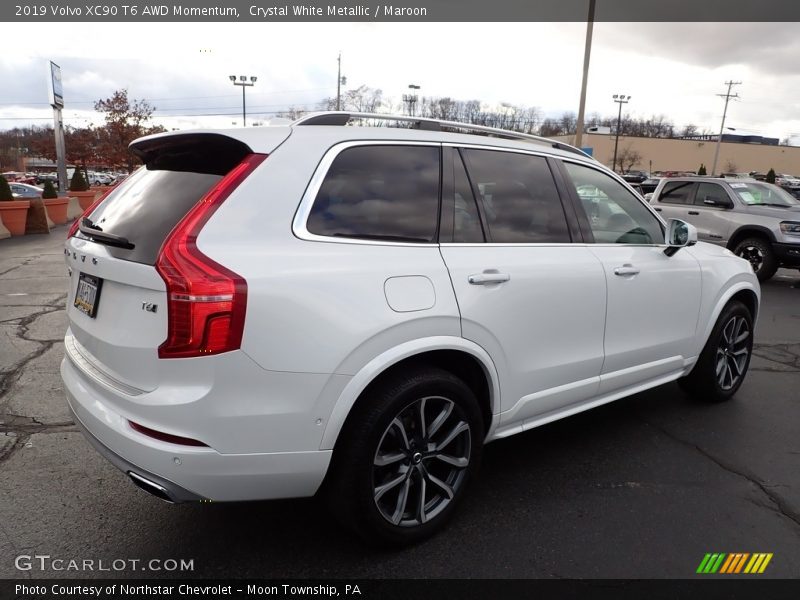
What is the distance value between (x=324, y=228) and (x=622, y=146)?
109972mm

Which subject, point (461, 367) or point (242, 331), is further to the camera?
point (461, 367)

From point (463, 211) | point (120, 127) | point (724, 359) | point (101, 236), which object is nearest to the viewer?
point (101, 236)

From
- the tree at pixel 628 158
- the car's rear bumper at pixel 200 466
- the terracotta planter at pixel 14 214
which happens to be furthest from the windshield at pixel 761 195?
the tree at pixel 628 158

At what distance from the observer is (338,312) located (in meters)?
2.30

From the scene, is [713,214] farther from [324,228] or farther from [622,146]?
[622,146]

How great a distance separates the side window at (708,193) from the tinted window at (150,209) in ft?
37.8

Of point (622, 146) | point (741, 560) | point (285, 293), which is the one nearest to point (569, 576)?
point (741, 560)

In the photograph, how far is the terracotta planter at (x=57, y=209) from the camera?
19350 mm

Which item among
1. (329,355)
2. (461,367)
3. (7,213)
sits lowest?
(7,213)

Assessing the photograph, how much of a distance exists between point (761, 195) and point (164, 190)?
12.2 metres

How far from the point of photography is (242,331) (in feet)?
7.02

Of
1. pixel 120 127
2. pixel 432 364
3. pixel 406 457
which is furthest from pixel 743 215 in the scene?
pixel 120 127

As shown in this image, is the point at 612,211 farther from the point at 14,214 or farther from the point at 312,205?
the point at 14,214

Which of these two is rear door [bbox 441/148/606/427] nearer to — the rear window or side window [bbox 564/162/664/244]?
side window [bbox 564/162/664/244]
